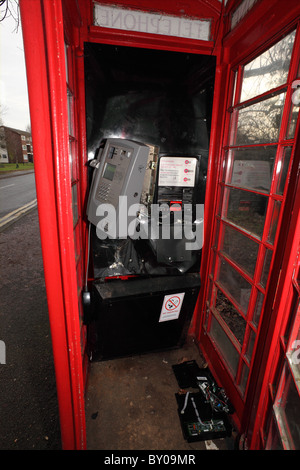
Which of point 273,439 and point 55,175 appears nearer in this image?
point 55,175

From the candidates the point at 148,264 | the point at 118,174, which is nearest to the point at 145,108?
the point at 118,174

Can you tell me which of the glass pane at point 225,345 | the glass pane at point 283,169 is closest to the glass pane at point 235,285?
the glass pane at point 225,345

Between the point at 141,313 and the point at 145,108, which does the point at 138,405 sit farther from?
the point at 145,108

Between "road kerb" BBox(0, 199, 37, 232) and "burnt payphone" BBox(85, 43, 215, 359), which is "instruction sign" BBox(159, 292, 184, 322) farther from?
"road kerb" BBox(0, 199, 37, 232)

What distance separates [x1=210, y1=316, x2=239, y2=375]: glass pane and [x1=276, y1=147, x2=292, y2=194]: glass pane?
1338mm

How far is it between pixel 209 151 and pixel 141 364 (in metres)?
2.07

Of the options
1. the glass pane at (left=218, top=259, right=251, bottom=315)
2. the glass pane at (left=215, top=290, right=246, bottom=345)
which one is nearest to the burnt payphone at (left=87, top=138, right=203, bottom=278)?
the glass pane at (left=218, top=259, right=251, bottom=315)

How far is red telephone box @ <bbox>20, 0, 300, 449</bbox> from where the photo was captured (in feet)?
3.16

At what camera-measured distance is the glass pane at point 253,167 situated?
1.55 m

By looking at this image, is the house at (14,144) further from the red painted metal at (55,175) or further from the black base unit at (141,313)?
the red painted metal at (55,175)

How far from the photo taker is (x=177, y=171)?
211 cm

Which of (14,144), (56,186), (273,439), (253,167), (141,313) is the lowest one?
(273,439)

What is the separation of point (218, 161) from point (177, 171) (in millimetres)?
364

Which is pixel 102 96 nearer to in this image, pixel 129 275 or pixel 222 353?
pixel 129 275
